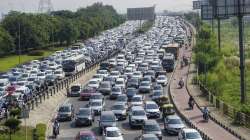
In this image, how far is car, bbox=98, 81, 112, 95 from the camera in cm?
6078

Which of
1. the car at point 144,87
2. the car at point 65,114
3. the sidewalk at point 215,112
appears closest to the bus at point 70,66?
the sidewalk at point 215,112

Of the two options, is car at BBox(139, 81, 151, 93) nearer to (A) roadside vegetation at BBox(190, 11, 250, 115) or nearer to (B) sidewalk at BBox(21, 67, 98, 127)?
(A) roadside vegetation at BBox(190, 11, 250, 115)

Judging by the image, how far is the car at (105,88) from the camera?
6078cm

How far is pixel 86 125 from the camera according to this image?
43.7 metres

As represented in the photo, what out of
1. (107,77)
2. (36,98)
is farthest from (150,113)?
(107,77)

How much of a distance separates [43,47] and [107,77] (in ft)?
203

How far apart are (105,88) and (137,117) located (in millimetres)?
18825

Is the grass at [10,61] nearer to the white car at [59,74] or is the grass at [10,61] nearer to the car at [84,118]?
the white car at [59,74]

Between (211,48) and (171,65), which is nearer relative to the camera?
(171,65)

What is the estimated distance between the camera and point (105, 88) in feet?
201

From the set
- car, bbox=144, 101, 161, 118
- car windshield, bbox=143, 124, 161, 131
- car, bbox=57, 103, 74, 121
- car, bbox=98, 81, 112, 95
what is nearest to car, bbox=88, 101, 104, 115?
car, bbox=57, 103, 74, 121

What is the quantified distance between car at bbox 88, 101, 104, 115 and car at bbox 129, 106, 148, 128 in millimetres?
5397

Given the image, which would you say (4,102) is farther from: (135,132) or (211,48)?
(211,48)

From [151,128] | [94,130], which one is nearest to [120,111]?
[94,130]
